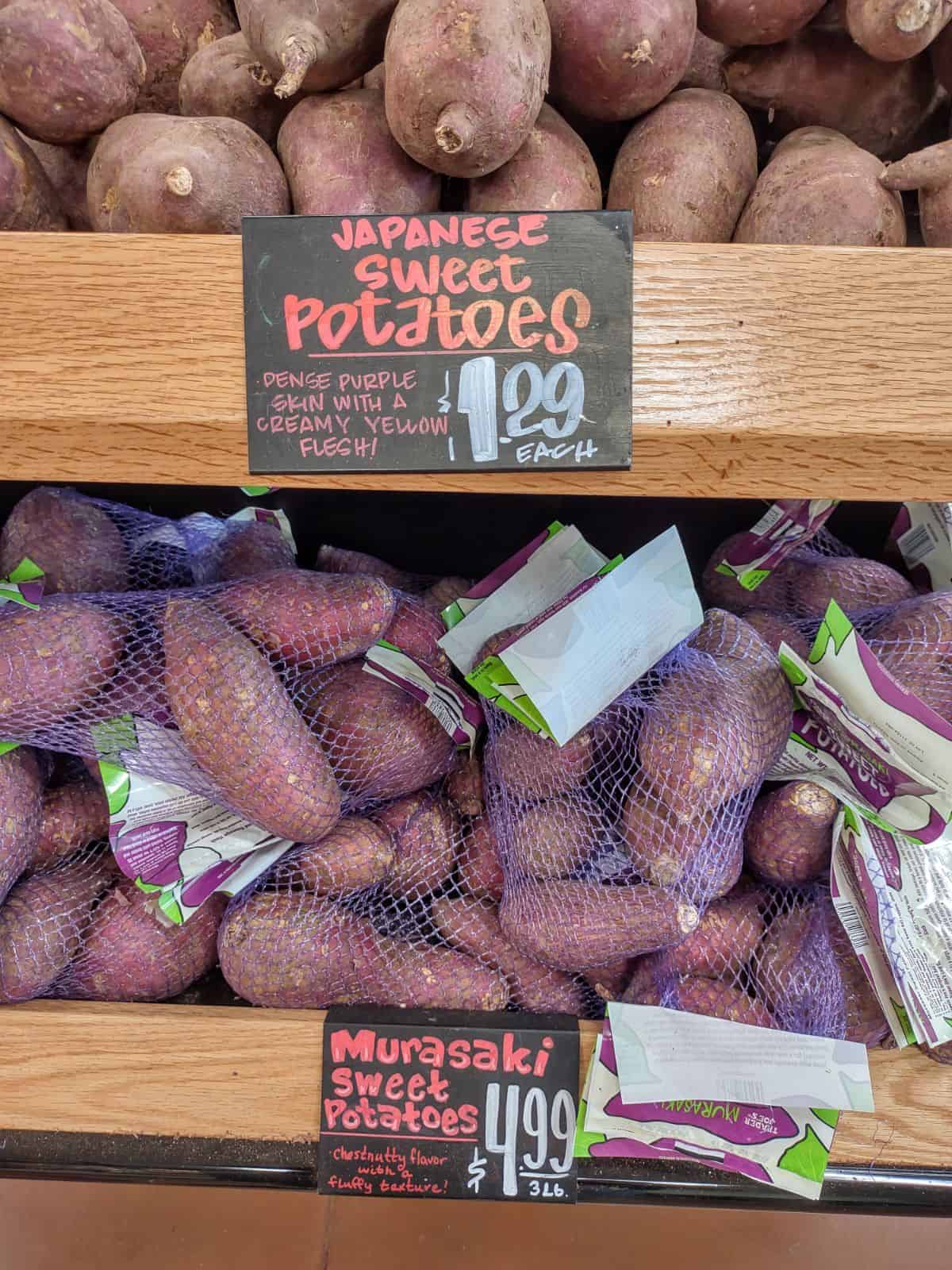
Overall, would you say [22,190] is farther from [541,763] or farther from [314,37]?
[541,763]

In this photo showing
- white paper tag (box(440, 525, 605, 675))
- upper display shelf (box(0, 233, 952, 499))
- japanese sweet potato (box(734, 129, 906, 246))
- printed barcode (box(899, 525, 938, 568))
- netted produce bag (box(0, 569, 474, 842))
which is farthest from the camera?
printed barcode (box(899, 525, 938, 568))

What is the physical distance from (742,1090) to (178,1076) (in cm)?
46

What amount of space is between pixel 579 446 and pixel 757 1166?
Answer: 604 mm

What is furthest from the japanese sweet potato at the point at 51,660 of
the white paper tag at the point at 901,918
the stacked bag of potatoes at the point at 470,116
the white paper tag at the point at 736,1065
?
the white paper tag at the point at 901,918

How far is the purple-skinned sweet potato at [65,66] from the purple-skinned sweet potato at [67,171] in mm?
30

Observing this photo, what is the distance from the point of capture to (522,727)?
80 centimetres

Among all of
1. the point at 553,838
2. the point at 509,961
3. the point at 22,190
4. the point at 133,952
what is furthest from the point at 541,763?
the point at 22,190

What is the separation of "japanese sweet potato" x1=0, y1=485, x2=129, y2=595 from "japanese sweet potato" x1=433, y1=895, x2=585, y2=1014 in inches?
18.6

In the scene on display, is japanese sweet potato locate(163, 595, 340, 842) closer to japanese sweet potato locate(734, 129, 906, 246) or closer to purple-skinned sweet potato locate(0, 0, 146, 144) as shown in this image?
purple-skinned sweet potato locate(0, 0, 146, 144)

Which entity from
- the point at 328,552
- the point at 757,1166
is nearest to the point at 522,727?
the point at 328,552

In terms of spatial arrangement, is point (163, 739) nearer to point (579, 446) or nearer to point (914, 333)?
point (579, 446)

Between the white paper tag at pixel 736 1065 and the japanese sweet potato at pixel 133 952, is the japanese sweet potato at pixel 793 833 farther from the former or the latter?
the japanese sweet potato at pixel 133 952

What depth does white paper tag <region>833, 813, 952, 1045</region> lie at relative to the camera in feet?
2.28

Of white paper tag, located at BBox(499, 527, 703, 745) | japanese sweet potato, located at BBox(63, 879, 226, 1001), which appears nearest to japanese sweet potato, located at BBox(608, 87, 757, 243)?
white paper tag, located at BBox(499, 527, 703, 745)
